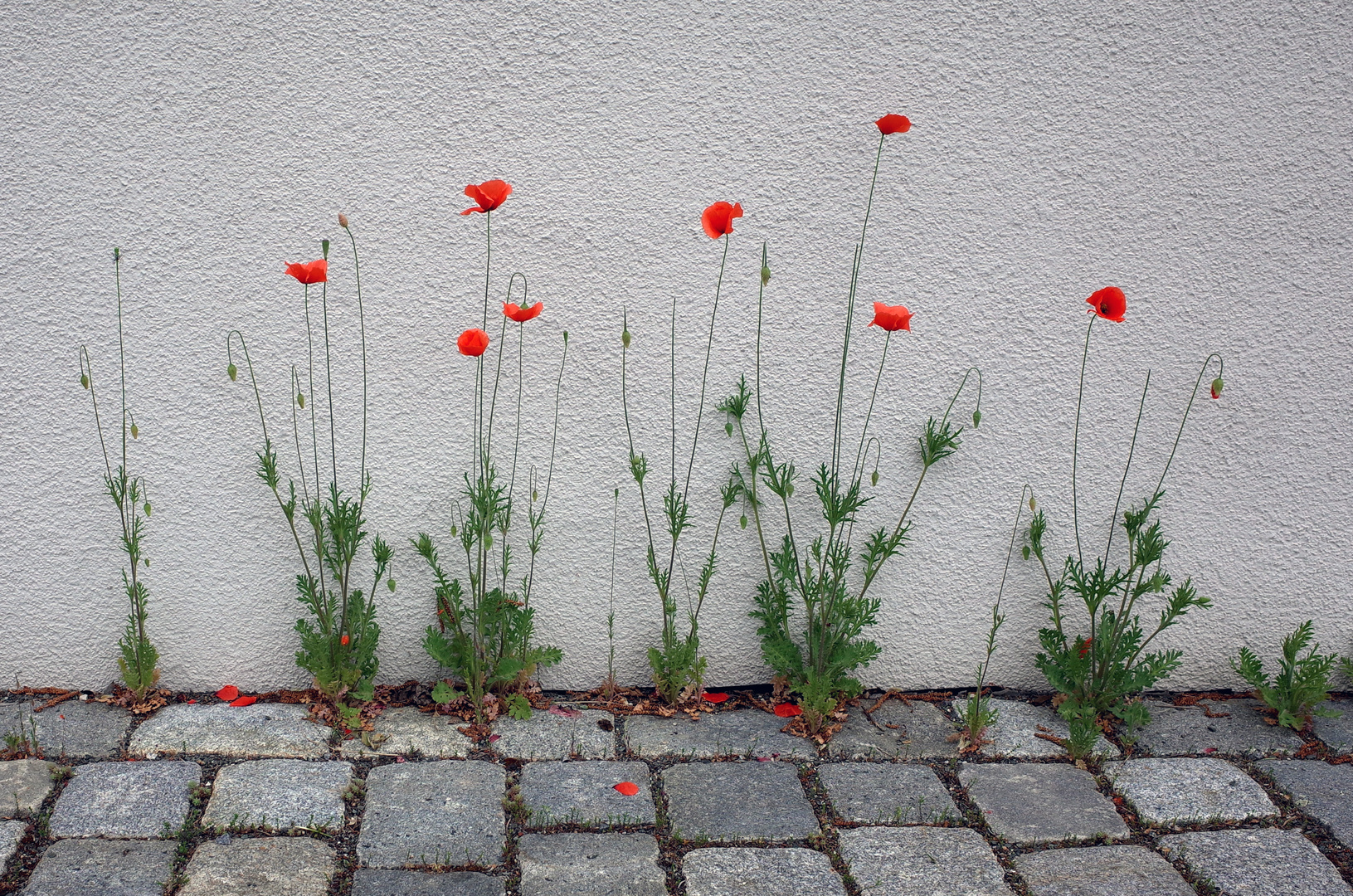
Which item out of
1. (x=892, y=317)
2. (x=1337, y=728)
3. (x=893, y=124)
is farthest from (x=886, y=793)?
Result: (x=893, y=124)

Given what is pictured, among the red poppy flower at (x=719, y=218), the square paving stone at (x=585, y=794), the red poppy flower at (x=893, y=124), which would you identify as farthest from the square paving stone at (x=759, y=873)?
the red poppy flower at (x=893, y=124)

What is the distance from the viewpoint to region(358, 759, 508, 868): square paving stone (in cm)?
221

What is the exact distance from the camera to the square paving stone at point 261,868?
208cm

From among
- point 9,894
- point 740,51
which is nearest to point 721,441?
point 740,51

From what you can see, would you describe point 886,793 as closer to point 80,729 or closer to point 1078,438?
point 1078,438

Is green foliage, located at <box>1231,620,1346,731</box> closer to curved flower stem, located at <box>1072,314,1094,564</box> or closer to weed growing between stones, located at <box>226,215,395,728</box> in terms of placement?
curved flower stem, located at <box>1072,314,1094,564</box>

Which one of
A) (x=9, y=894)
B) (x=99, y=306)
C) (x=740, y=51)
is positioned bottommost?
(x=9, y=894)

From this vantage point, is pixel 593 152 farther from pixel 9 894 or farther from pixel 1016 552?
pixel 9 894

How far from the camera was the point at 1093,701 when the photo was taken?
2.90 meters

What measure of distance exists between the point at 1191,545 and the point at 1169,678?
450 mm

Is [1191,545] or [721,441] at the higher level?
[721,441]

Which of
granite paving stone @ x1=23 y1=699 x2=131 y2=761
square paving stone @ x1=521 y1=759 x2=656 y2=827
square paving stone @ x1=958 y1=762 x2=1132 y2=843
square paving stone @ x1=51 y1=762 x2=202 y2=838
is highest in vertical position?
square paving stone @ x1=958 y1=762 x2=1132 y2=843

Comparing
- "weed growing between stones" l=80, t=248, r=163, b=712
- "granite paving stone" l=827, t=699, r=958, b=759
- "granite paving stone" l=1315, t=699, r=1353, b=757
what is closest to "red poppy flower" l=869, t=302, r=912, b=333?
Result: "granite paving stone" l=827, t=699, r=958, b=759

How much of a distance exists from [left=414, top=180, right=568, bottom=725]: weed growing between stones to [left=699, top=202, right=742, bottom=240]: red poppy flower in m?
0.55
